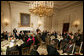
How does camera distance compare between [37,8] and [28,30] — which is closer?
[37,8]

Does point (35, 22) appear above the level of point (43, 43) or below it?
above

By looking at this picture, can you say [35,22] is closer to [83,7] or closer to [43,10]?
[43,10]

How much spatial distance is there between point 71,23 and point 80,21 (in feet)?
3.68

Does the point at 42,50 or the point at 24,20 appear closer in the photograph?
the point at 42,50

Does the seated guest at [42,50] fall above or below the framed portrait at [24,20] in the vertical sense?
below

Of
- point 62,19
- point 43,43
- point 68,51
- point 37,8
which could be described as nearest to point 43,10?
point 37,8

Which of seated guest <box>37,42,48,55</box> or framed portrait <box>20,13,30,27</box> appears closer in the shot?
seated guest <box>37,42,48,55</box>

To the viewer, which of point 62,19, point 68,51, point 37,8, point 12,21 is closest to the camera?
point 68,51

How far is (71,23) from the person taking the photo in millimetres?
7008

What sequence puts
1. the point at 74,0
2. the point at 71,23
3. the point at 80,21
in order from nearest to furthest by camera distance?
the point at 74,0 < the point at 80,21 < the point at 71,23

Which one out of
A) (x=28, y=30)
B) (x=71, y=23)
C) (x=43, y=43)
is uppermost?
(x=71, y=23)

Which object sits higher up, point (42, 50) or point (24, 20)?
point (24, 20)

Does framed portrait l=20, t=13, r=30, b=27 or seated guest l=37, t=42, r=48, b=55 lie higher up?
framed portrait l=20, t=13, r=30, b=27

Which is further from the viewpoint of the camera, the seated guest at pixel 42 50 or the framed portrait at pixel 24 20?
the framed portrait at pixel 24 20
